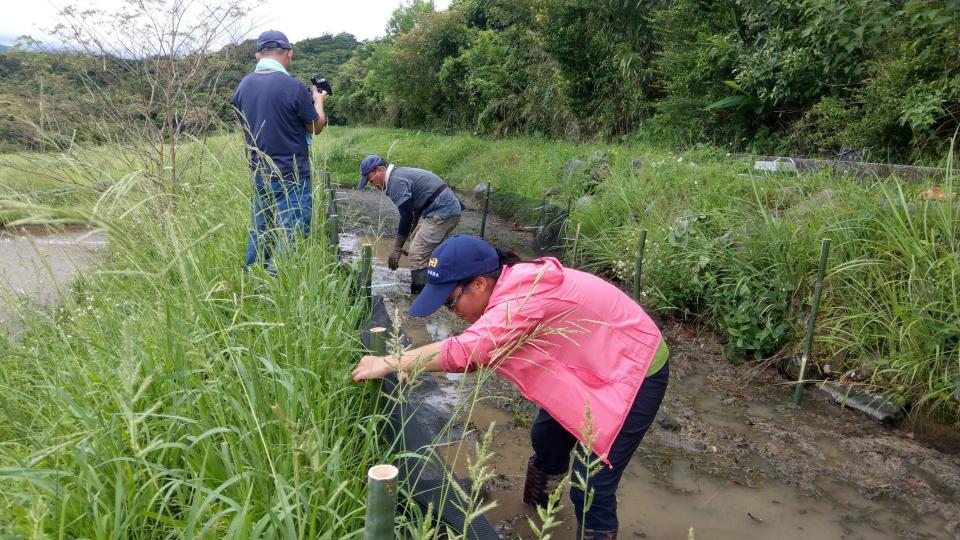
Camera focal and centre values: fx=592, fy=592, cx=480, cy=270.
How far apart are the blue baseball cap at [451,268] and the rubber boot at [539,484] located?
1.12 meters

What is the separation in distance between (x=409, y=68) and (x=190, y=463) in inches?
870

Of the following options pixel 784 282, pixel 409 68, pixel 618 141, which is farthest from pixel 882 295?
pixel 409 68

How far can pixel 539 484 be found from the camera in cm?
269

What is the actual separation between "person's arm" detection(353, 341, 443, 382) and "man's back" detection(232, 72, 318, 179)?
7.19ft

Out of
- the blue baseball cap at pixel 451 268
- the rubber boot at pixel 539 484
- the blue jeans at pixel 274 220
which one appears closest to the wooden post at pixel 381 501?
the blue baseball cap at pixel 451 268

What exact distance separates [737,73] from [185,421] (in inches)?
332

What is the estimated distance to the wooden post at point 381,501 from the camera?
1.04m

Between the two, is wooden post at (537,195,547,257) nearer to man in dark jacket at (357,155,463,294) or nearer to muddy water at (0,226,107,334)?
man in dark jacket at (357,155,463,294)

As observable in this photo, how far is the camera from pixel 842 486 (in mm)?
3090

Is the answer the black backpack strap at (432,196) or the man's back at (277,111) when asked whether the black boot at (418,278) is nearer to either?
the black backpack strap at (432,196)

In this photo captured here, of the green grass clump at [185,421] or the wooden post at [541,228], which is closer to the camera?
the green grass clump at [185,421]

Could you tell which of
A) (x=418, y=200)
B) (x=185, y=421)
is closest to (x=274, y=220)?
(x=185, y=421)

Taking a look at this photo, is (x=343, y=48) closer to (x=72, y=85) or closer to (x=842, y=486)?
(x=72, y=85)

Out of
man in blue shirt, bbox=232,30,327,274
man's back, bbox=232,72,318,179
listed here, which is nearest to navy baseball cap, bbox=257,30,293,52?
man in blue shirt, bbox=232,30,327,274
